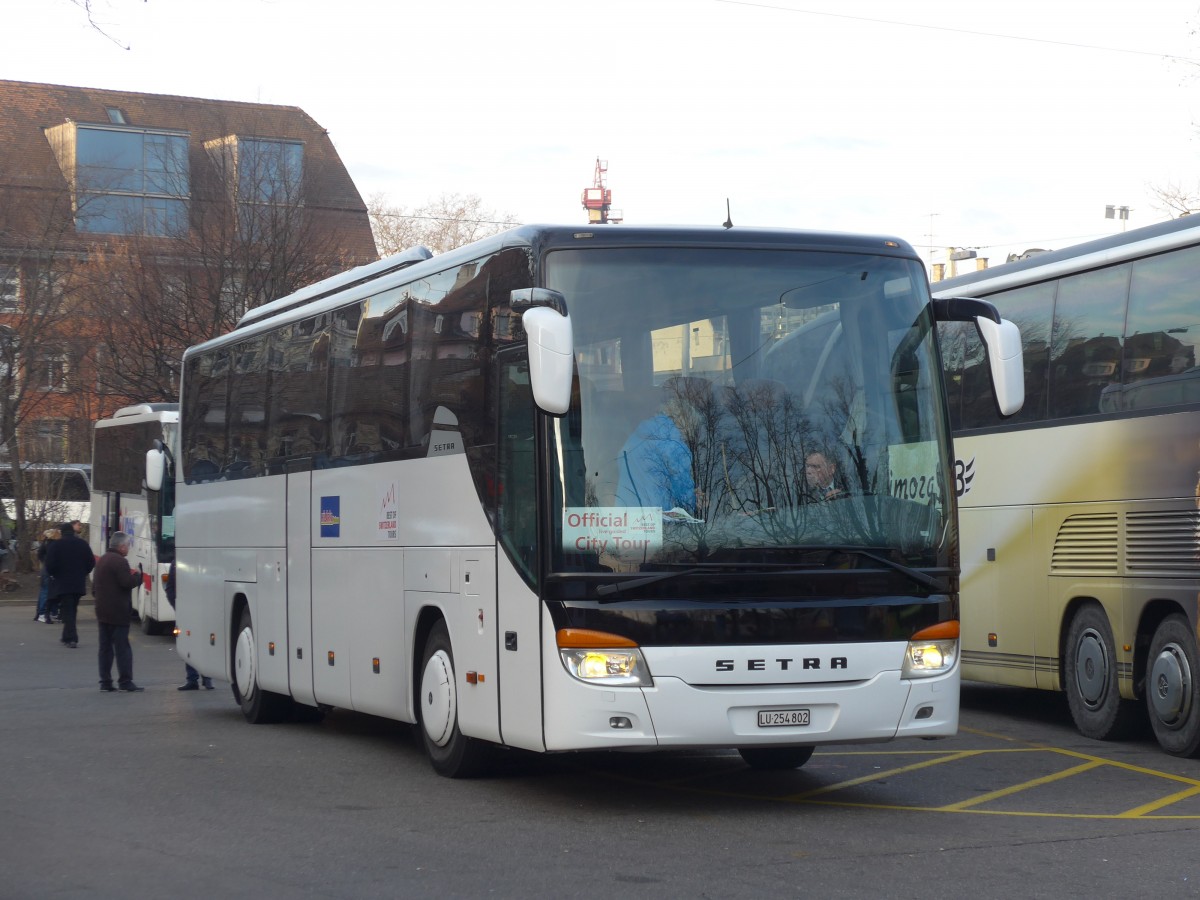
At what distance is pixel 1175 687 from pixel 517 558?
5.72 metres

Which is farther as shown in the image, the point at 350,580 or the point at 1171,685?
the point at 350,580

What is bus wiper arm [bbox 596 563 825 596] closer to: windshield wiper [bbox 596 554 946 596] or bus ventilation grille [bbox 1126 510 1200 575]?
windshield wiper [bbox 596 554 946 596]

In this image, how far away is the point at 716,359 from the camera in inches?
384

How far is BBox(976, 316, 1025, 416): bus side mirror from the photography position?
33.2 feet

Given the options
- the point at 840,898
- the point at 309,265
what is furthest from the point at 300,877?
the point at 309,265

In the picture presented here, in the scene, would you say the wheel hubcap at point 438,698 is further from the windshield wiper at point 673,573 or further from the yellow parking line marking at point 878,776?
the yellow parking line marking at point 878,776

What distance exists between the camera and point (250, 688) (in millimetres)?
15961

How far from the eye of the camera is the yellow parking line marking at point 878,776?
422 inches

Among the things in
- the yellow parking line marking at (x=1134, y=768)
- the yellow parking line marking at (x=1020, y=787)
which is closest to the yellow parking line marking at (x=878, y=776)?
the yellow parking line marking at (x=1134, y=768)

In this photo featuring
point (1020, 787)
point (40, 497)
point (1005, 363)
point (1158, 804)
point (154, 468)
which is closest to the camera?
point (1005, 363)

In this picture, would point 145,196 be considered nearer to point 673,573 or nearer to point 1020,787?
point 1020,787

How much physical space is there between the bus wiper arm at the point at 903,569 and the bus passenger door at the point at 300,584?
5856 millimetres

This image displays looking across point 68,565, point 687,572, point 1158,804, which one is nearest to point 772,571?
point 687,572

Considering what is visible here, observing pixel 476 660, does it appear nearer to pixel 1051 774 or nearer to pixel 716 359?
pixel 716 359
